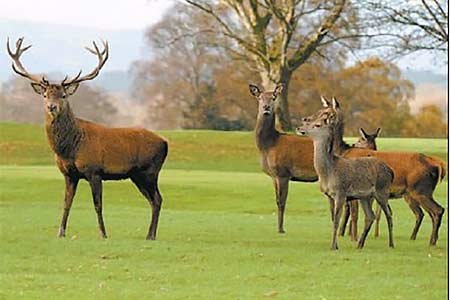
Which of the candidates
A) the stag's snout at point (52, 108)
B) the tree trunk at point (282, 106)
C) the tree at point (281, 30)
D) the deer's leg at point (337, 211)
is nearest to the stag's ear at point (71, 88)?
the stag's snout at point (52, 108)

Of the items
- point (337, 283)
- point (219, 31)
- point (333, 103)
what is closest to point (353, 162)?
point (333, 103)

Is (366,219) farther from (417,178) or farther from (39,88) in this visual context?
(39,88)

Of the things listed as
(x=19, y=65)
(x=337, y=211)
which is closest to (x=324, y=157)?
(x=337, y=211)

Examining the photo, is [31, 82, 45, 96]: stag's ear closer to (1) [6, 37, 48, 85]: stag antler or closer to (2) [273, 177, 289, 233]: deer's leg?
(1) [6, 37, 48, 85]: stag antler

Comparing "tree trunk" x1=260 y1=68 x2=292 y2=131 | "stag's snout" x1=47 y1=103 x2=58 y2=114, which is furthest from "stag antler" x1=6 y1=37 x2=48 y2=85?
"tree trunk" x1=260 y1=68 x2=292 y2=131

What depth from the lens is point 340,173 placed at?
14.1 m

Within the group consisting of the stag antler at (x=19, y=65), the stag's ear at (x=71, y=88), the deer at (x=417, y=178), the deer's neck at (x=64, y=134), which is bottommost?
the deer at (x=417, y=178)

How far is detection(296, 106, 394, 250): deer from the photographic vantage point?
14039 millimetres

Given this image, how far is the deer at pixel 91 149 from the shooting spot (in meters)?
15.2

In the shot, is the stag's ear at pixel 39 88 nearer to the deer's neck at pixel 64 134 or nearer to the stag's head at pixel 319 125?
the deer's neck at pixel 64 134

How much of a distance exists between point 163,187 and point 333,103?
36.2ft

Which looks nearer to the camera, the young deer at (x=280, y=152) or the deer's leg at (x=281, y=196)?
the deer's leg at (x=281, y=196)

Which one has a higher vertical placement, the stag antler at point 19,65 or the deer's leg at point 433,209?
the stag antler at point 19,65

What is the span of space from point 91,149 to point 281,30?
27.6 meters
